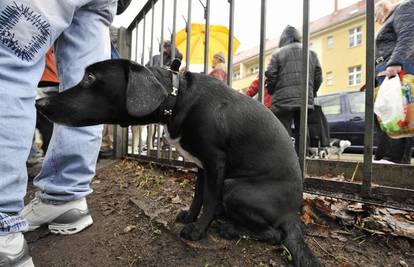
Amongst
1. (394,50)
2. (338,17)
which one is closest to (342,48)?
(338,17)

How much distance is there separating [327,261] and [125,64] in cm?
149

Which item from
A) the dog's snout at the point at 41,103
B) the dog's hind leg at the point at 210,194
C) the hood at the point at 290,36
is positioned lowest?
the dog's hind leg at the point at 210,194

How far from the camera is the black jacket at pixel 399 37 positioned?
11.0 feet

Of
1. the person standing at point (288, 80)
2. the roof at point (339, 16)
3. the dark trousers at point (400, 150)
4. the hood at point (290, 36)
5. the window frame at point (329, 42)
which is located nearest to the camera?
the dark trousers at point (400, 150)

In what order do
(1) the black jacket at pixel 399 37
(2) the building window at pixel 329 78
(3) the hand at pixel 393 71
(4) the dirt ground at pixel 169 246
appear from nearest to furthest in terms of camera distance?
(4) the dirt ground at pixel 169 246, (3) the hand at pixel 393 71, (1) the black jacket at pixel 399 37, (2) the building window at pixel 329 78

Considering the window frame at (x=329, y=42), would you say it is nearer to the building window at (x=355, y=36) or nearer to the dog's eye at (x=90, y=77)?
the building window at (x=355, y=36)

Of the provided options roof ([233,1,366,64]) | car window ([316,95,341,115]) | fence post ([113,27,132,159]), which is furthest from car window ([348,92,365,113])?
roof ([233,1,366,64])

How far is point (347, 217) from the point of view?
→ 2.01 metres

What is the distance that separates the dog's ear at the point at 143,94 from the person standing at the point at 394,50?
2.57 metres

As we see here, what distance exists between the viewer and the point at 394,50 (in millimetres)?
3490

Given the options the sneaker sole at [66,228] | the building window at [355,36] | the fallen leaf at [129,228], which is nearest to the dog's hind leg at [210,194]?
the fallen leaf at [129,228]

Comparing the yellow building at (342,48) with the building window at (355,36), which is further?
the yellow building at (342,48)

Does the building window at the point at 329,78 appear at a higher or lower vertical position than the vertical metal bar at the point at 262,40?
higher

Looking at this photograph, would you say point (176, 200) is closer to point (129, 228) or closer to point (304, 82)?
point (129, 228)
